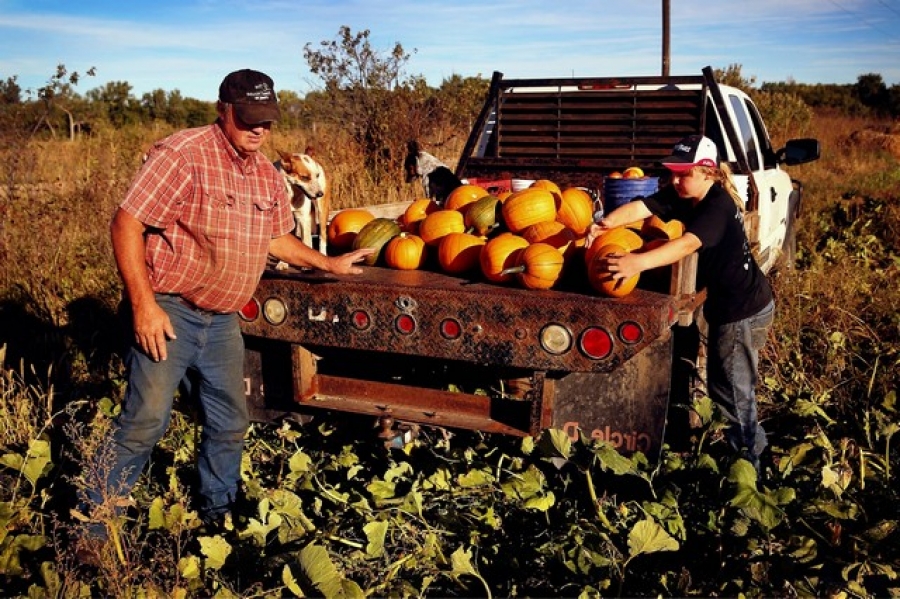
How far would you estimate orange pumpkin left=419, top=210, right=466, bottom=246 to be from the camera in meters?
4.18

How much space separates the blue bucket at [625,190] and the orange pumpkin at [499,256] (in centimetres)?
129

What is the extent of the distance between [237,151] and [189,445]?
1757mm

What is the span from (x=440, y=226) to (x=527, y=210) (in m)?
0.44

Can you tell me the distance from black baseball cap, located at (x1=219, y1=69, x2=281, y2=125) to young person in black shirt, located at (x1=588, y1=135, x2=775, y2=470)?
156cm

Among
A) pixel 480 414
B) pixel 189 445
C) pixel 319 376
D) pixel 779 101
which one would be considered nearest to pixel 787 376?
pixel 480 414

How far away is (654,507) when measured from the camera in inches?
123

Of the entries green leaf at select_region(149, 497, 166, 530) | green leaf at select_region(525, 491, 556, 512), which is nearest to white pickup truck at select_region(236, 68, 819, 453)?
green leaf at select_region(525, 491, 556, 512)

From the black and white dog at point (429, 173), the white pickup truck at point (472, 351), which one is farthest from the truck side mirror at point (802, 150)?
the black and white dog at point (429, 173)

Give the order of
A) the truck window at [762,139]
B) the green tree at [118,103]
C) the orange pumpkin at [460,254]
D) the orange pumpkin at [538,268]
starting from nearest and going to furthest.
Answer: the orange pumpkin at [538,268]
the orange pumpkin at [460,254]
the truck window at [762,139]
the green tree at [118,103]

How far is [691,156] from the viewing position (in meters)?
4.04

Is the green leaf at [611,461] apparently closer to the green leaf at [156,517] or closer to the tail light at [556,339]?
the tail light at [556,339]

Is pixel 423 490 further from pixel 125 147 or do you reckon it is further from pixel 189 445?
pixel 125 147

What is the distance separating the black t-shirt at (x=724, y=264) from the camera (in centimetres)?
387

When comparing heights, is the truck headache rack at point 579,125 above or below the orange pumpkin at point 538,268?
above
